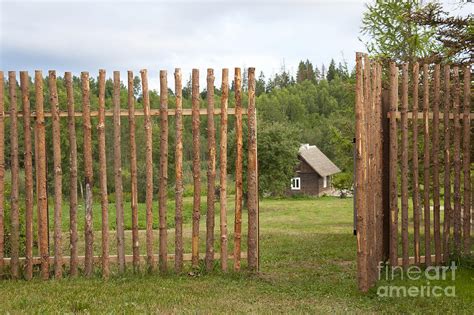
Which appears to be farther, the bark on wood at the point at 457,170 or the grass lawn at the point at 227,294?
the bark on wood at the point at 457,170

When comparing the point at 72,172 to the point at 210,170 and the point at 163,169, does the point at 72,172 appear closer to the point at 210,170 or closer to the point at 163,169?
the point at 163,169

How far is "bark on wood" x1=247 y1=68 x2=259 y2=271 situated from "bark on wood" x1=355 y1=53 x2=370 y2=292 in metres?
1.51

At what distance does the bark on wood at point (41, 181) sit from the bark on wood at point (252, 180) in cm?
283

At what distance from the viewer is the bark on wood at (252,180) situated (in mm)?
7699

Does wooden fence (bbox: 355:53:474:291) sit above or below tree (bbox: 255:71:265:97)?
below

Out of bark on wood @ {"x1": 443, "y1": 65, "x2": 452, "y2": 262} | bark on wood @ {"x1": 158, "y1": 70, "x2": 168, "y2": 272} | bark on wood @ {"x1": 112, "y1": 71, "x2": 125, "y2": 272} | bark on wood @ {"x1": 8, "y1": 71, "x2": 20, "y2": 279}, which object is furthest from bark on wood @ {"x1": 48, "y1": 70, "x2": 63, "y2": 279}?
bark on wood @ {"x1": 443, "y1": 65, "x2": 452, "y2": 262}

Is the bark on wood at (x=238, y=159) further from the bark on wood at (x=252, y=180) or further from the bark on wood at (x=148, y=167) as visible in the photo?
the bark on wood at (x=148, y=167)

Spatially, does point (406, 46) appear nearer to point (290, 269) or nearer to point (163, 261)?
point (290, 269)

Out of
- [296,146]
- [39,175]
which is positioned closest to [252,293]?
[39,175]

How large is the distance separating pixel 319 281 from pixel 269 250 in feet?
11.7

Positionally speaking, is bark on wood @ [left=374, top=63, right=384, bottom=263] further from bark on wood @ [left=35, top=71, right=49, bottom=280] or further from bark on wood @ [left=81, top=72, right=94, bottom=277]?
bark on wood @ [left=35, top=71, right=49, bottom=280]

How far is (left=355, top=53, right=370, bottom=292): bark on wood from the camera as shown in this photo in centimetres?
680

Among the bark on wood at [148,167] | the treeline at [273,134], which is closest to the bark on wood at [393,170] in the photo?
the bark on wood at [148,167]

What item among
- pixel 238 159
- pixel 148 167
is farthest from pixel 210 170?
pixel 148 167
